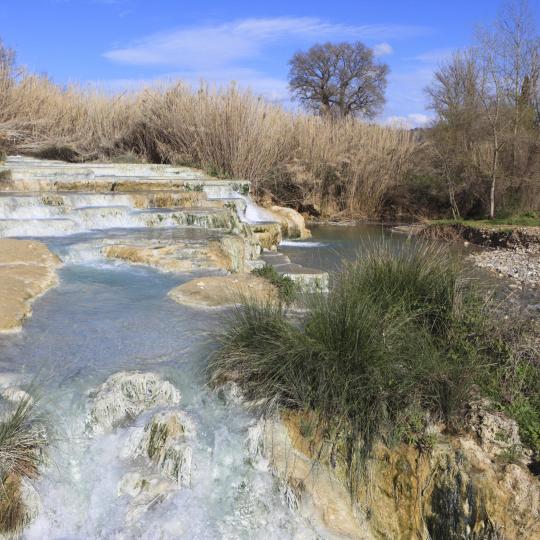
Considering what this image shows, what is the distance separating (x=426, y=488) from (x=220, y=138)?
1232 cm

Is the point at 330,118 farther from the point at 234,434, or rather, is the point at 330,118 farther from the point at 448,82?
the point at 234,434

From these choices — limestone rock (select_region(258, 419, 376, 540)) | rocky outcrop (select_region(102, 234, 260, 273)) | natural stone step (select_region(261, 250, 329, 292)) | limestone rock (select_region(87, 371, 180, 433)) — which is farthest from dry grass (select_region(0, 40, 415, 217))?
limestone rock (select_region(258, 419, 376, 540))

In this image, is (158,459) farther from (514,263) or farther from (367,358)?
(514,263)

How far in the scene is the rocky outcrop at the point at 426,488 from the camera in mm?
2977

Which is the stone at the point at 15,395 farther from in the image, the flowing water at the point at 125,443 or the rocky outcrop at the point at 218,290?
the rocky outcrop at the point at 218,290

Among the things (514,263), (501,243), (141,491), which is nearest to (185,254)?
(141,491)

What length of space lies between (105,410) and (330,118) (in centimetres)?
1574

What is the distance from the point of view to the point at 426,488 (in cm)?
314

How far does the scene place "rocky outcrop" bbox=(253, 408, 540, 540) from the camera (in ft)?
9.77

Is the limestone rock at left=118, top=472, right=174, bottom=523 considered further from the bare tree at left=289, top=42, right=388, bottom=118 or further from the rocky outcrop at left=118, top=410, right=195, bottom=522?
the bare tree at left=289, top=42, right=388, bottom=118

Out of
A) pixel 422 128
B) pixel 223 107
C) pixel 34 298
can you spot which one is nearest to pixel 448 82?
pixel 422 128

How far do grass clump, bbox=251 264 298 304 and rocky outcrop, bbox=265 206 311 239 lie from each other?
623 centimetres

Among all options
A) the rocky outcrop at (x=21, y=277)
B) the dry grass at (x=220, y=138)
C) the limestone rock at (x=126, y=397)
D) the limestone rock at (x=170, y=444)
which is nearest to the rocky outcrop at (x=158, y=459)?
the limestone rock at (x=170, y=444)

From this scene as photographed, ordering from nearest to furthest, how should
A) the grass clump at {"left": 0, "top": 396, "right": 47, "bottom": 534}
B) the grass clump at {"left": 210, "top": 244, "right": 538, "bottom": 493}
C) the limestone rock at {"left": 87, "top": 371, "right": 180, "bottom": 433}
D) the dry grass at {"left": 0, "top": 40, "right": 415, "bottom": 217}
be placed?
the grass clump at {"left": 0, "top": 396, "right": 47, "bottom": 534} < the grass clump at {"left": 210, "top": 244, "right": 538, "bottom": 493} < the limestone rock at {"left": 87, "top": 371, "right": 180, "bottom": 433} < the dry grass at {"left": 0, "top": 40, "right": 415, "bottom": 217}
